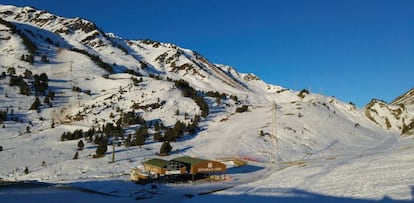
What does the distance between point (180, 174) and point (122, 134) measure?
21111 mm

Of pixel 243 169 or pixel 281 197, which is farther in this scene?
pixel 243 169

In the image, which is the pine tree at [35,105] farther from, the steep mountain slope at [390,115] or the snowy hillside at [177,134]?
the steep mountain slope at [390,115]

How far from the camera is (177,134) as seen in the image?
58.2 m

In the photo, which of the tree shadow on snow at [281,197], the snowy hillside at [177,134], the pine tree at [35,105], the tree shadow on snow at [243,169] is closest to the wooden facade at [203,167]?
the snowy hillside at [177,134]

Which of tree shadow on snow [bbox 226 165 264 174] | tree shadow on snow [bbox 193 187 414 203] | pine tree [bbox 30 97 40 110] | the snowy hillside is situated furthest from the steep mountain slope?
pine tree [bbox 30 97 40 110]

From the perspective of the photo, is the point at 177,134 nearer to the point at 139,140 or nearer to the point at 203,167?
the point at 139,140

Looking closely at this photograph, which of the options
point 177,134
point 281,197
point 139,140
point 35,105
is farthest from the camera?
point 35,105

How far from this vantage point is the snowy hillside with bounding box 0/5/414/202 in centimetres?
3189

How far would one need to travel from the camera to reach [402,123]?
284ft

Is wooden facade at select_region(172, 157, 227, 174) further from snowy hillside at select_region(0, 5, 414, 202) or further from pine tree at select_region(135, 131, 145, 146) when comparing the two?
pine tree at select_region(135, 131, 145, 146)

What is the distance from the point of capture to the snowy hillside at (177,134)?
105 feet

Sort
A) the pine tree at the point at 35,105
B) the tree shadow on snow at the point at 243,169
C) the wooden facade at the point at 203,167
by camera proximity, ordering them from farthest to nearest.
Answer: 1. the pine tree at the point at 35,105
2. the tree shadow on snow at the point at 243,169
3. the wooden facade at the point at 203,167

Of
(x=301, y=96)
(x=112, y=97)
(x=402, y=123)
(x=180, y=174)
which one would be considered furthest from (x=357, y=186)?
(x=301, y=96)

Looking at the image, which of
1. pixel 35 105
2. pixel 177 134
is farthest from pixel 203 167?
pixel 35 105
